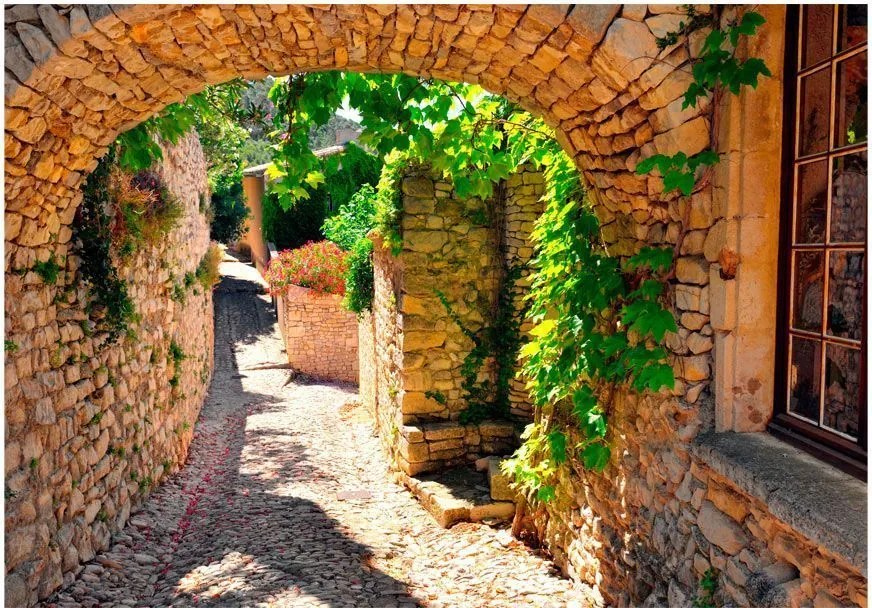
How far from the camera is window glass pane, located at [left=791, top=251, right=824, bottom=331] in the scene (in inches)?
99.2

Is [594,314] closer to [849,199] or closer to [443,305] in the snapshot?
[849,199]

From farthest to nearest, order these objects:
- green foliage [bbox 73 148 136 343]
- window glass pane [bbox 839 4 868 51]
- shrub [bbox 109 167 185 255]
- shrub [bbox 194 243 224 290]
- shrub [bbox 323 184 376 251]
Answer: shrub [bbox 323 184 376 251], shrub [bbox 194 243 224 290], shrub [bbox 109 167 185 255], green foliage [bbox 73 148 136 343], window glass pane [bbox 839 4 868 51]

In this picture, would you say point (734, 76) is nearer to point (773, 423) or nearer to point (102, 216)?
point (773, 423)

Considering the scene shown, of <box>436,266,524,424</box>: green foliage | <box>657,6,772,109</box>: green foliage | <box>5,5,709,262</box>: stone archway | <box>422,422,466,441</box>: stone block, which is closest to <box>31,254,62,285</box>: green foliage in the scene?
<box>5,5,709,262</box>: stone archway

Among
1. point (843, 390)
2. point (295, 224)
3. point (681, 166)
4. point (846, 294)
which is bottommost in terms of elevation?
point (843, 390)

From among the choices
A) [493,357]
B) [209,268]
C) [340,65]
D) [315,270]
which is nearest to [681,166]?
[340,65]

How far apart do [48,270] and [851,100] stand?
426 cm

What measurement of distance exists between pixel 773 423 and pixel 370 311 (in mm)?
7706

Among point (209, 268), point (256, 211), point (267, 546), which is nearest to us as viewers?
point (267, 546)

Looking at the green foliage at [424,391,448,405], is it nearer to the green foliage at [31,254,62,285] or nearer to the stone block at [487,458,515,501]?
the stone block at [487,458,515,501]

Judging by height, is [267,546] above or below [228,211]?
below

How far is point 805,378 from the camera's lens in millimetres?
2625

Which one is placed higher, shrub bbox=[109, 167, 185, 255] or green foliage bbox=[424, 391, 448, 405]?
shrub bbox=[109, 167, 185, 255]

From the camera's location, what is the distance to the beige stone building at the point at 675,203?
2.36 metres
